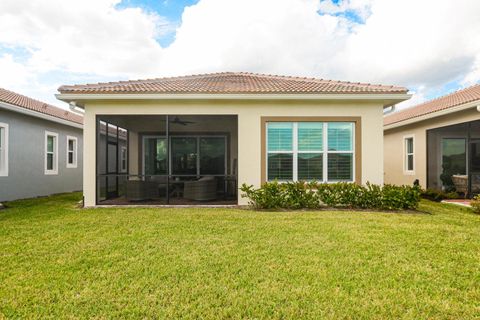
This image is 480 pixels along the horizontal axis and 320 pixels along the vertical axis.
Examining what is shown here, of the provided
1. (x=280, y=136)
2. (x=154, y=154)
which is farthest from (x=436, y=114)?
(x=154, y=154)

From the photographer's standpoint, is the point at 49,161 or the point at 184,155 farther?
the point at 49,161

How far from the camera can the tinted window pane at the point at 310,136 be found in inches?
336

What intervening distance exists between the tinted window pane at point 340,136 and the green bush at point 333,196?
117cm

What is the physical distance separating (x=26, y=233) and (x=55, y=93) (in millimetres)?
4295

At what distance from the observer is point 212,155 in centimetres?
1219

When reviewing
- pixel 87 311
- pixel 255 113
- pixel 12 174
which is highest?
pixel 255 113

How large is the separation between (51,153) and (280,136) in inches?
404

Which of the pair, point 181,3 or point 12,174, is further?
Answer: point 181,3

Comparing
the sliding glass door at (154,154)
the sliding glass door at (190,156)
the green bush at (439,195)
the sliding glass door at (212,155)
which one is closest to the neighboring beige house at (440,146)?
the green bush at (439,195)

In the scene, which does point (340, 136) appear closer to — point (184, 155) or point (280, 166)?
point (280, 166)

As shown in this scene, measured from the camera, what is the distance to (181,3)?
13.1 meters

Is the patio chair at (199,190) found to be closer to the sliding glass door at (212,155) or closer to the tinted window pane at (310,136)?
the sliding glass door at (212,155)

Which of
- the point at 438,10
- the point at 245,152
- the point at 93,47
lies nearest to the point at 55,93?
the point at 245,152

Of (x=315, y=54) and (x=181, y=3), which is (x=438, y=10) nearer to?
(x=315, y=54)
